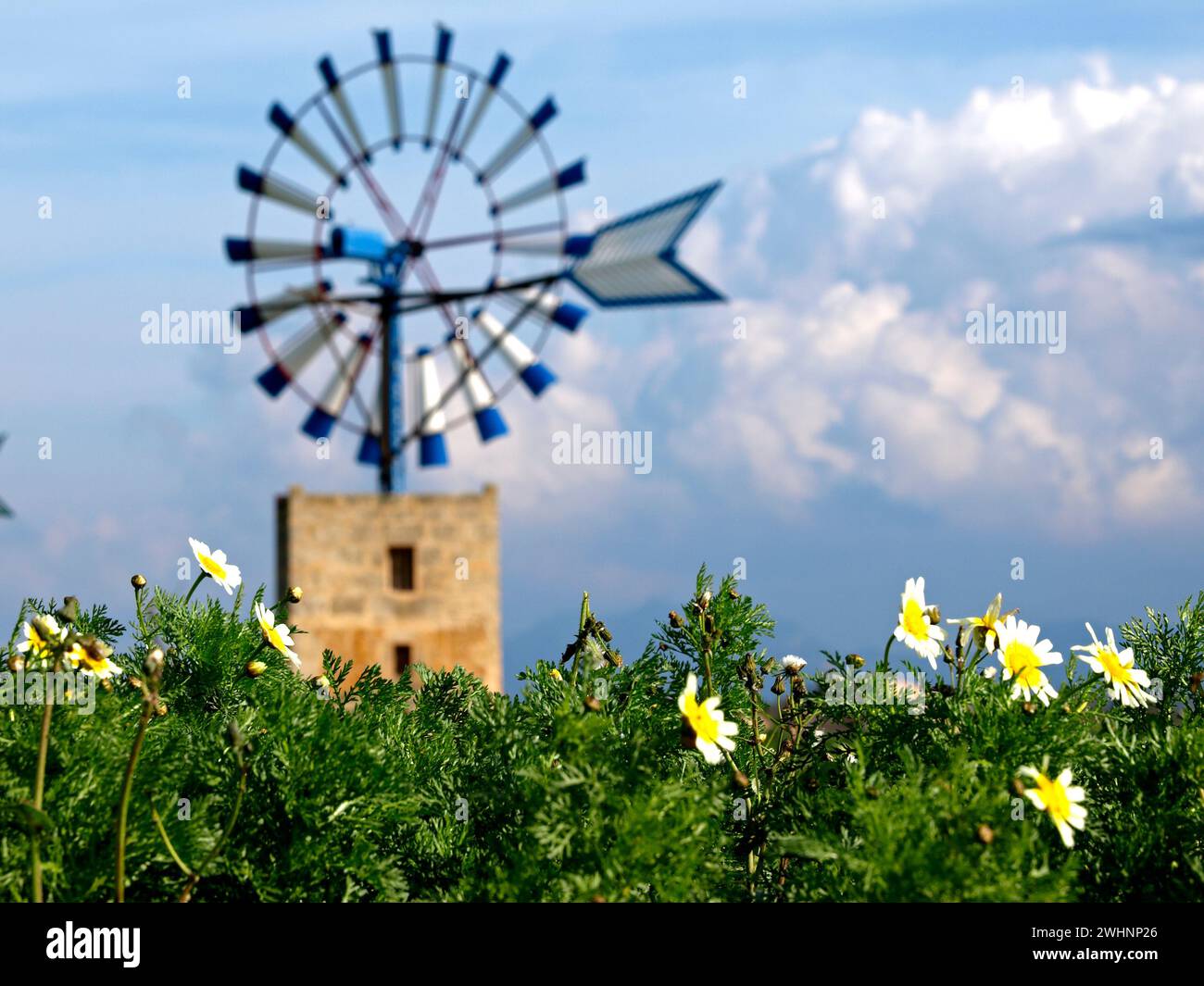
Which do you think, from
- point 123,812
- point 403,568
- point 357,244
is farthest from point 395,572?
point 123,812

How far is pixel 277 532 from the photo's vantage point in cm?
1964

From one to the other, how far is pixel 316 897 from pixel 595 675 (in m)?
0.49

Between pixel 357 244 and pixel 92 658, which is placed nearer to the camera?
pixel 92 658

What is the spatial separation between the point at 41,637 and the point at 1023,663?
1324 mm

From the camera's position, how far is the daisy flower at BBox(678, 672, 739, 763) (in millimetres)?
1719

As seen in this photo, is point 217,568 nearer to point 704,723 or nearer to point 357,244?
point 704,723

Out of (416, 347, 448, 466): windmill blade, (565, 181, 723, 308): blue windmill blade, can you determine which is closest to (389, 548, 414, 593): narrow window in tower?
(416, 347, 448, 466): windmill blade

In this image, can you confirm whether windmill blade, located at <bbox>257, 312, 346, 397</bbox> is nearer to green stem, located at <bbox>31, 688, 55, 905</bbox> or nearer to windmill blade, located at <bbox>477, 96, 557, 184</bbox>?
windmill blade, located at <bbox>477, 96, 557, 184</bbox>

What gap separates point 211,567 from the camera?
2.27 metres

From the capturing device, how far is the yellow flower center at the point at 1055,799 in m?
1.62

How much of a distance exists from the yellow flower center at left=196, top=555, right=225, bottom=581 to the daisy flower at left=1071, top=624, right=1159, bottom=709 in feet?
4.38

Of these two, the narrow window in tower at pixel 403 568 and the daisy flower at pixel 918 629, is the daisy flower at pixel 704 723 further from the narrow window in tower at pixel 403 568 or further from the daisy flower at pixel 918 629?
the narrow window in tower at pixel 403 568
